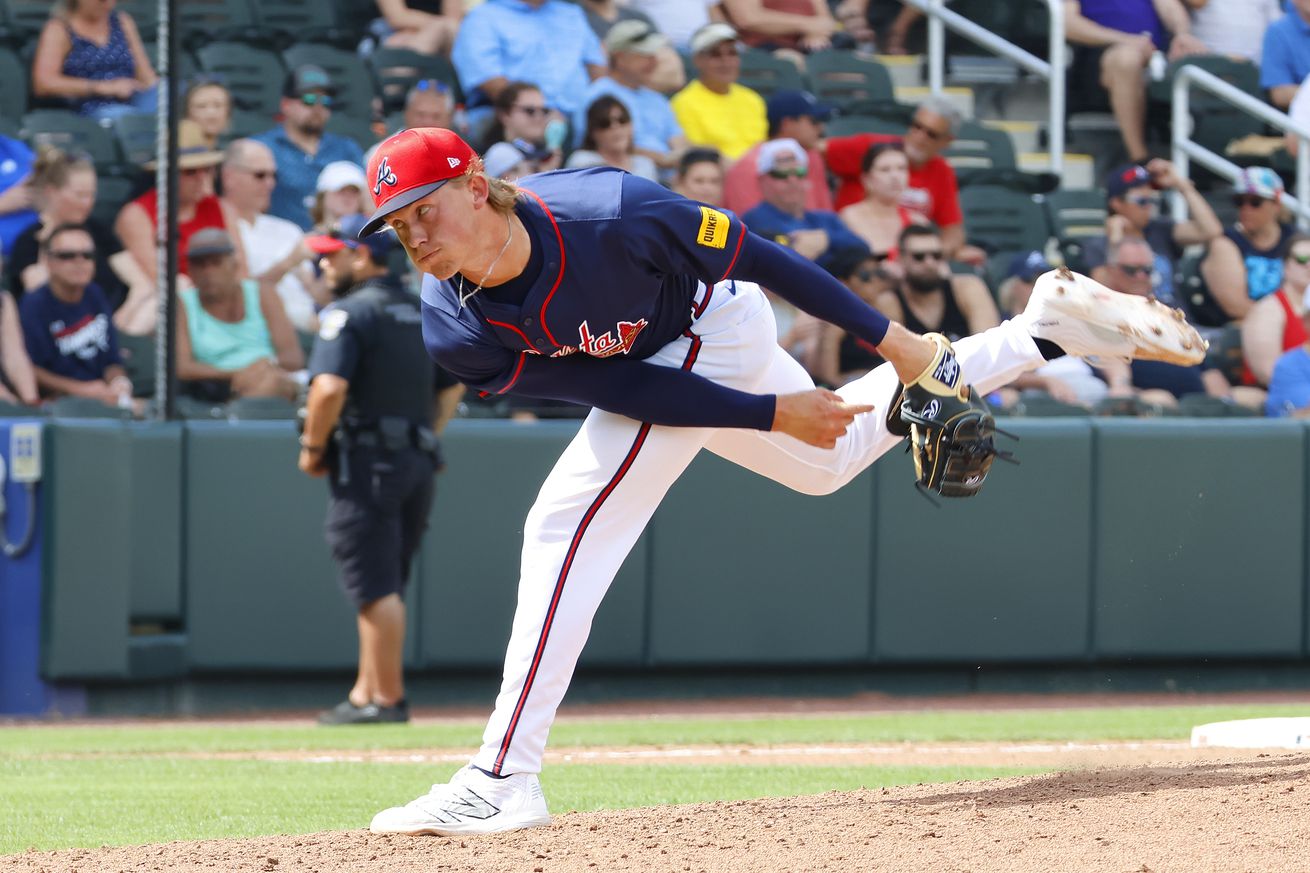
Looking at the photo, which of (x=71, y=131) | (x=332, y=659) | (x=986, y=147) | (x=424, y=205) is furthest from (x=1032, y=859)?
(x=986, y=147)

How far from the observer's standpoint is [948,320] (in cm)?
865

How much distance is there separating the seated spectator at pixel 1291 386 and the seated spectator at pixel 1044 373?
806 millimetres

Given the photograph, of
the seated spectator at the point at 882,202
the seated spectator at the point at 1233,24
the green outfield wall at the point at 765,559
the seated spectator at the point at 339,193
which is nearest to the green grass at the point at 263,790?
the green outfield wall at the point at 765,559

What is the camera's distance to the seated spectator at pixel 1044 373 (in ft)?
29.1

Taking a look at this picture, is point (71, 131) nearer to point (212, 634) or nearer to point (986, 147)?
point (212, 634)

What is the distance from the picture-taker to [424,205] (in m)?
3.44

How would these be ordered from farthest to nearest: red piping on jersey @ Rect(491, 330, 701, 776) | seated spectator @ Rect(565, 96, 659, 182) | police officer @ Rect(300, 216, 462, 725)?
seated spectator @ Rect(565, 96, 659, 182) < police officer @ Rect(300, 216, 462, 725) < red piping on jersey @ Rect(491, 330, 701, 776)

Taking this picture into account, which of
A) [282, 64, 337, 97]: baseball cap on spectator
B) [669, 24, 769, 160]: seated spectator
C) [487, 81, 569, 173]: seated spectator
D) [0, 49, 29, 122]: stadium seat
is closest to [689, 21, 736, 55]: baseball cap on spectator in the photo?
[669, 24, 769, 160]: seated spectator

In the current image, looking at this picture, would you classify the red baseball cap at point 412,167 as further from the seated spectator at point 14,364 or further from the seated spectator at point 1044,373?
the seated spectator at point 1044,373

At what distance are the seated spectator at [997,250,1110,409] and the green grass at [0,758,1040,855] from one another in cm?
380

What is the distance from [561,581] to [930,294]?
5.26 m

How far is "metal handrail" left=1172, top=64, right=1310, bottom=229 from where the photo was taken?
1059 cm

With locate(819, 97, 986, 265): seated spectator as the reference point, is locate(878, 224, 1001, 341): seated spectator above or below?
below

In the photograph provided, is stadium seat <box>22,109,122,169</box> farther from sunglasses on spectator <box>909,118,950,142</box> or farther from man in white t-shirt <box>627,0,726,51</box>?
sunglasses on spectator <box>909,118,950,142</box>
